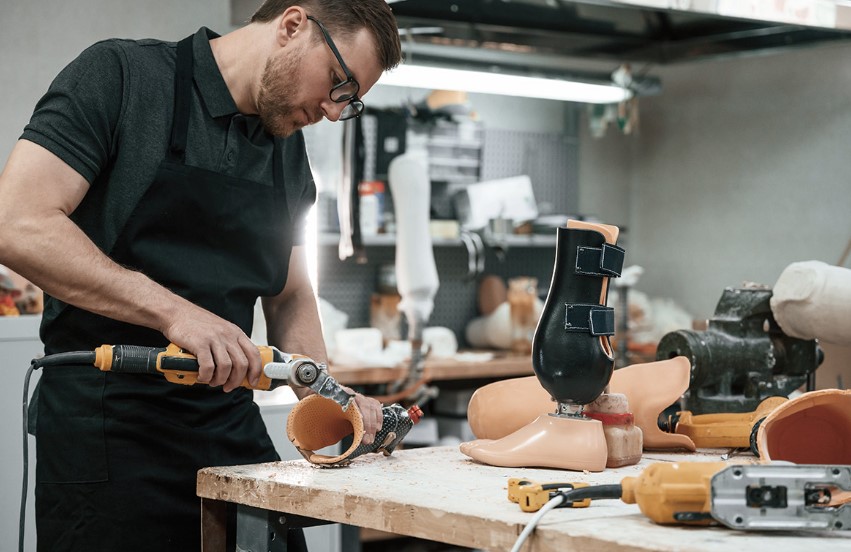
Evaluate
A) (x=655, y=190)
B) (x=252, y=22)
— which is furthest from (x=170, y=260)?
(x=655, y=190)

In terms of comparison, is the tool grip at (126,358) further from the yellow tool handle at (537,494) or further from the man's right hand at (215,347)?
the yellow tool handle at (537,494)

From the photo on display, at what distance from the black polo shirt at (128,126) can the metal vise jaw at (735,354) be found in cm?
93

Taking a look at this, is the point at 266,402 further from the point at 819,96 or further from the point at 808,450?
the point at 819,96

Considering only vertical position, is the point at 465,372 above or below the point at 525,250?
below

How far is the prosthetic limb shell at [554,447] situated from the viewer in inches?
65.6

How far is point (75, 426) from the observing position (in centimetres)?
185

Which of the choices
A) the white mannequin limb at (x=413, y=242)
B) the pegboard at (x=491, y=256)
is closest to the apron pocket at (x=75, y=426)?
the white mannequin limb at (x=413, y=242)

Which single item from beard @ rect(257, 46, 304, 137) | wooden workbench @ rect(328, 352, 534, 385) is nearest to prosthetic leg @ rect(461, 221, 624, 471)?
beard @ rect(257, 46, 304, 137)

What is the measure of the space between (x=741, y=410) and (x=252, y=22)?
128 centimetres

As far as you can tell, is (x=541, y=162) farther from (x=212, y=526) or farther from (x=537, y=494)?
(x=537, y=494)

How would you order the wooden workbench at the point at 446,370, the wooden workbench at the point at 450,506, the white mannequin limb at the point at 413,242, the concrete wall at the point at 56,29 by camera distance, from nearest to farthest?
the wooden workbench at the point at 450,506 → the concrete wall at the point at 56,29 → the wooden workbench at the point at 446,370 → the white mannequin limb at the point at 413,242

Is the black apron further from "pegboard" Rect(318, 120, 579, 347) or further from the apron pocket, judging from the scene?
"pegboard" Rect(318, 120, 579, 347)

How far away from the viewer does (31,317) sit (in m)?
3.00

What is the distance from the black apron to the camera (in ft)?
6.04
